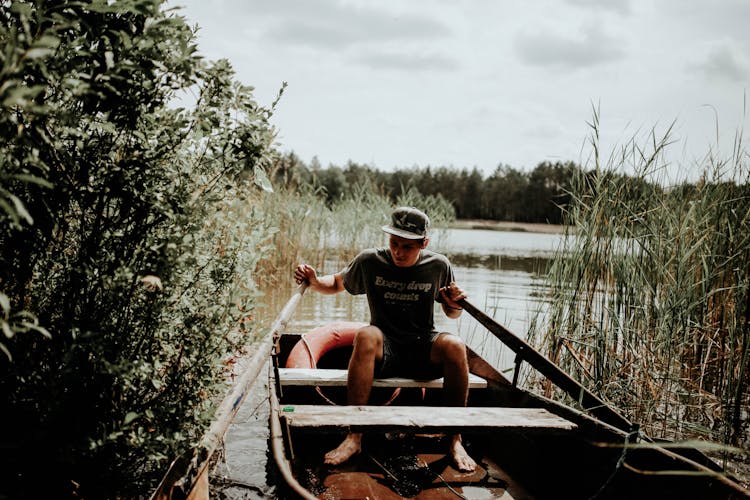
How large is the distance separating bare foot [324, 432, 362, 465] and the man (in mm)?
225

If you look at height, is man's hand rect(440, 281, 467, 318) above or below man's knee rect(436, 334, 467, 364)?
above

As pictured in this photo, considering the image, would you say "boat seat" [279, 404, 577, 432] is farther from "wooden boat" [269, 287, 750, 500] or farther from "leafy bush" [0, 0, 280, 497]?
"leafy bush" [0, 0, 280, 497]

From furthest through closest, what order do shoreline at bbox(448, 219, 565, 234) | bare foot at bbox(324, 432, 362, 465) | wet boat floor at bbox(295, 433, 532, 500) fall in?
1. shoreline at bbox(448, 219, 565, 234)
2. bare foot at bbox(324, 432, 362, 465)
3. wet boat floor at bbox(295, 433, 532, 500)

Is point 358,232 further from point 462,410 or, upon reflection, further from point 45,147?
point 45,147

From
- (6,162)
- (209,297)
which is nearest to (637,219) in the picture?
(209,297)

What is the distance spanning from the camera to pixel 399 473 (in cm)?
302

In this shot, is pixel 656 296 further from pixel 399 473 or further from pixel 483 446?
pixel 399 473

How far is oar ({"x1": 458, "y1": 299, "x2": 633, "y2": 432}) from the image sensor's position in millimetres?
2826

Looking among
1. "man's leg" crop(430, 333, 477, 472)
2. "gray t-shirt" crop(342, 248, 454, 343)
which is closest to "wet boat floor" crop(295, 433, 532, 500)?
"man's leg" crop(430, 333, 477, 472)

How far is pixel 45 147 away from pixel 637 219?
4.01 metres

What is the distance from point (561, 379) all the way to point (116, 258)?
249 cm

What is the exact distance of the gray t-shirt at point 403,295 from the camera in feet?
Answer: 11.9

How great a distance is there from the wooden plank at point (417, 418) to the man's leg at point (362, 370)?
41 centimetres

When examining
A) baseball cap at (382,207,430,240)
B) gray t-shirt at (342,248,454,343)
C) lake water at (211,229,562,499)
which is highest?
baseball cap at (382,207,430,240)
